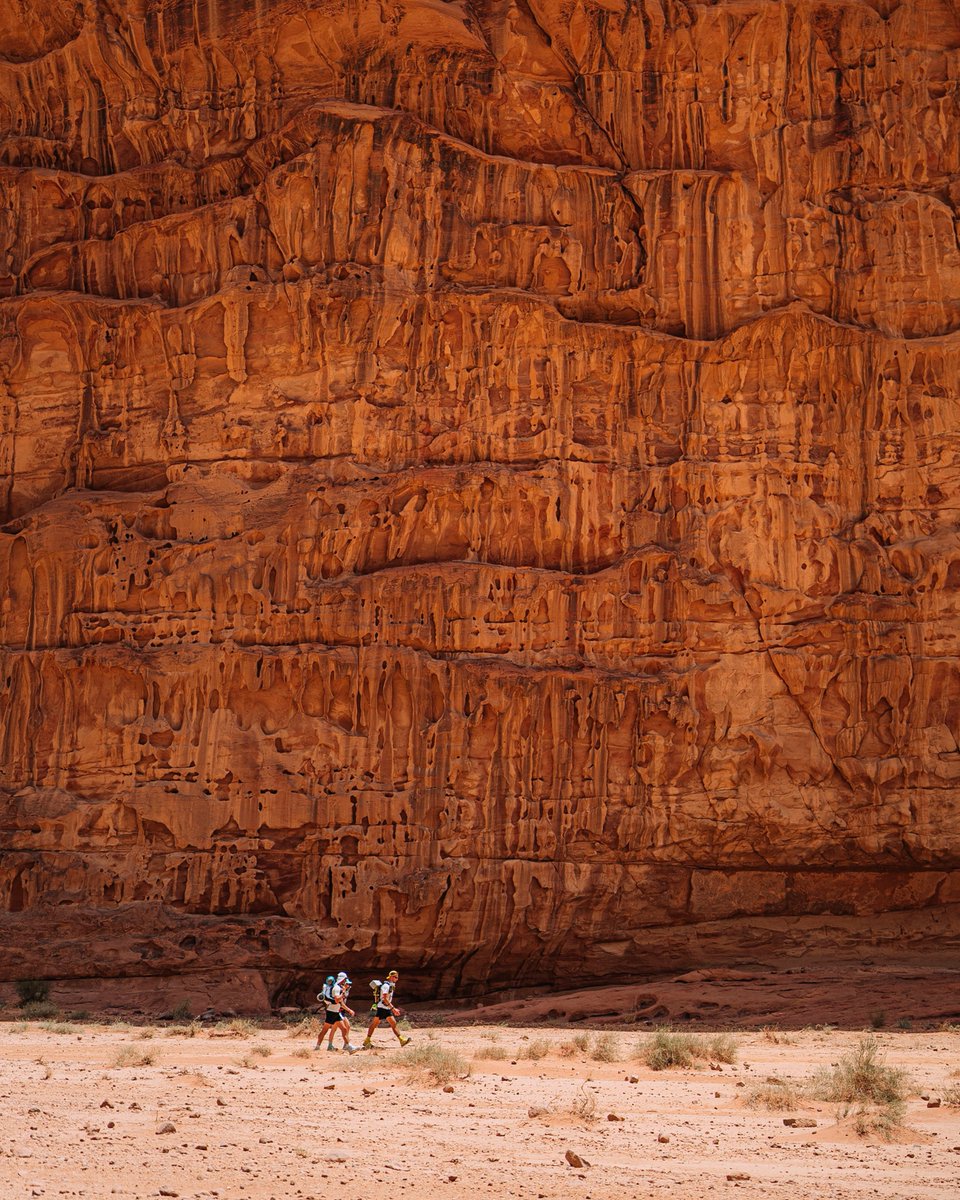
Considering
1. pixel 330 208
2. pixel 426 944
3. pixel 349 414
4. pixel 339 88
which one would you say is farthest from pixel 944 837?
pixel 339 88

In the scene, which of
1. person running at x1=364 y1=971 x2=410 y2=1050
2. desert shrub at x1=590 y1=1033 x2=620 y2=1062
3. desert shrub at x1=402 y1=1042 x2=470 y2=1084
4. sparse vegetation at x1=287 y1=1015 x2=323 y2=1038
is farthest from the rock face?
desert shrub at x1=402 y1=1042 x2=470 y2=1084

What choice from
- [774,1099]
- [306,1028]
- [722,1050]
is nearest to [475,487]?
[306,1028]

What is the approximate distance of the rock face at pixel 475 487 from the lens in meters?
20.4

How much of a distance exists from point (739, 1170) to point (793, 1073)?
4.24 meters

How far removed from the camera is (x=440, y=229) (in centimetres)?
2200

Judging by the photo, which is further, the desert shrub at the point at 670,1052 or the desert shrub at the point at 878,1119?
the desert shrub at the point at 670,1052

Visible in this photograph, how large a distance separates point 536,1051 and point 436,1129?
3.95 meters

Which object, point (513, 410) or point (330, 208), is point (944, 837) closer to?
point (513, 410)

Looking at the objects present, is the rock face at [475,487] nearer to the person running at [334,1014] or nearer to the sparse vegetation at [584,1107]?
the person running at [334,1014]

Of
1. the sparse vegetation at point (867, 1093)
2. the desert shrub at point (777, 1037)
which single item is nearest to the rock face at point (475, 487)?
the desert shrub at point (777, 1037)

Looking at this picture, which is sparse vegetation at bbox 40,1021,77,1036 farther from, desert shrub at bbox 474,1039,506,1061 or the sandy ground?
desert shrub at bbox 474,1039,506,1061

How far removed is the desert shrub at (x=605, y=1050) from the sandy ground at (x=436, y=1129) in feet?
0.24

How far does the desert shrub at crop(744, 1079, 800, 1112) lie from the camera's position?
11.9 metres

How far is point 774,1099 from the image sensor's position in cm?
1197
